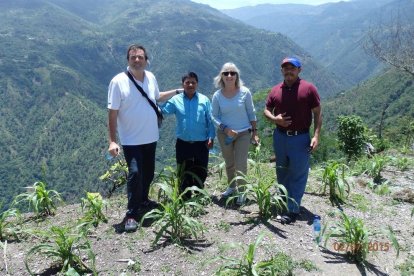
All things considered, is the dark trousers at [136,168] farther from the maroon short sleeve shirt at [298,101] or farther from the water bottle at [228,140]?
the maroon short sleeve shirt at [298,101]

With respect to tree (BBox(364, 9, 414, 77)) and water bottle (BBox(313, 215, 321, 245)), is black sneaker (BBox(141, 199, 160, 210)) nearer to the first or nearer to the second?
water bottle (BBox(313, 215, 321, 245))

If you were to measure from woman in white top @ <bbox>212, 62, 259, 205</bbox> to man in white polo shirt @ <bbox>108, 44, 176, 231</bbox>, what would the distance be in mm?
873

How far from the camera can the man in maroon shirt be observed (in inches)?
183

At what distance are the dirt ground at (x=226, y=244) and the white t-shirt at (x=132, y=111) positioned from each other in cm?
113

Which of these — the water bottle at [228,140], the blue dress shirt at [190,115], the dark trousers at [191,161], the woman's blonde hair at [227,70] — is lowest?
the dark trousers at [191,161]

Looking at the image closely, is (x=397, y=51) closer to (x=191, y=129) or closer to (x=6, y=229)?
(x=191, y=129)

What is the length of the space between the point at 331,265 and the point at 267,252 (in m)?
0.64

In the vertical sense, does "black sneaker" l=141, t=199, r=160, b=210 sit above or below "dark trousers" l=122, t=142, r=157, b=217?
below

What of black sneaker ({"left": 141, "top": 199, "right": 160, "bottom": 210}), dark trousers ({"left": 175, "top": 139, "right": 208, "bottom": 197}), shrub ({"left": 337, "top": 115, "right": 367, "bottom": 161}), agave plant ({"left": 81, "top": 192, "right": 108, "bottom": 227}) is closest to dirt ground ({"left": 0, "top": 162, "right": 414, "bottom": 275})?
agave plant ({"left": 81, "top": 192, "right": 108, "bottom": 227})

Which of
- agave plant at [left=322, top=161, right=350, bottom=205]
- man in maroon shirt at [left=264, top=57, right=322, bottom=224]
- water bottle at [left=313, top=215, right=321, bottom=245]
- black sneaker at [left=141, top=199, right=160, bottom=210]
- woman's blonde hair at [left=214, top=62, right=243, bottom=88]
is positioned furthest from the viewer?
agave plant at [left=322, top=161, right=350, bottom=205]

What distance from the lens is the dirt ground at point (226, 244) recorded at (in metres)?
3.97

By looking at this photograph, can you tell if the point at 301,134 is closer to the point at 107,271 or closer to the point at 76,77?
the point at 107,271

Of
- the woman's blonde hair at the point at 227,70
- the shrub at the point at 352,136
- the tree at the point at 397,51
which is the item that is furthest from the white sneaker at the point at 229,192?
the tree at the point at 397,51

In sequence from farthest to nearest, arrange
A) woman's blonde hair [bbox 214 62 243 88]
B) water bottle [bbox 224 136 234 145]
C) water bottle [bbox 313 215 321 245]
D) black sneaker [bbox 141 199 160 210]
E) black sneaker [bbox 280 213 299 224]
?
black sneaker [bbox 141 199 160 210] → water bottle [bbox 224 136 234 145] → woman's blonde hair [bbox 214 62 243 88] → black sneaker [bbox 280 213 299 224] → water bottle [bbox 313 215 321 245]
